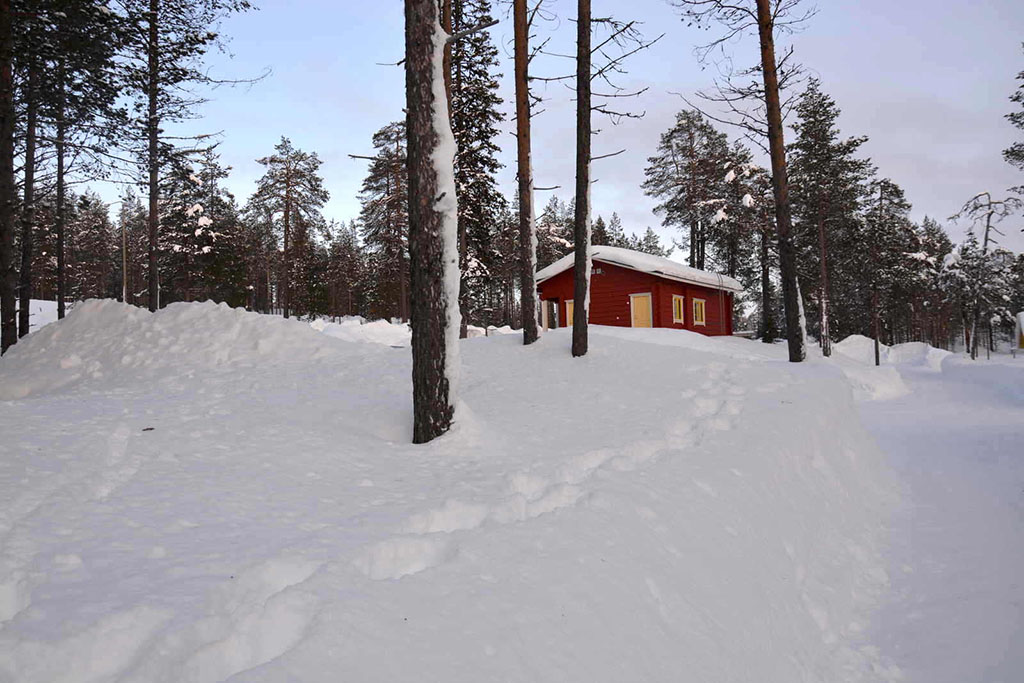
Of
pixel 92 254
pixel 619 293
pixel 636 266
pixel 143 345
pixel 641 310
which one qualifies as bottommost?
pixel 143 345

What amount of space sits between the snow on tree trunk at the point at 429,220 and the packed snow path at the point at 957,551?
13.1ft

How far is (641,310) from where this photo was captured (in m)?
22.0

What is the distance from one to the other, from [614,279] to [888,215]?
1726 centimetres

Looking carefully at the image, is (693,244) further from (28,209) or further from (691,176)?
(28,209)

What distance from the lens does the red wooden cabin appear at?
2166 cm


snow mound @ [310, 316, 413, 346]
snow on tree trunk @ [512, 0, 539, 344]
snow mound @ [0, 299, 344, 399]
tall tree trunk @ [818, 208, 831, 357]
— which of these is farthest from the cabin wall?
snow mound @ [0, 299, 344, 399]

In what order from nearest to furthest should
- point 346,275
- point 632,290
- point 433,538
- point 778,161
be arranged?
point 433,538 → point 778,161 → point 632,290 → point 346,275

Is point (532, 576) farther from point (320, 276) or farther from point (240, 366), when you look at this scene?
point (320, 276)

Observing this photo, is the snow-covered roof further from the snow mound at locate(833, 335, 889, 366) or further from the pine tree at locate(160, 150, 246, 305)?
the pine tree at locate(160, 150, 246, 305)

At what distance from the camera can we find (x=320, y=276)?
46625mm

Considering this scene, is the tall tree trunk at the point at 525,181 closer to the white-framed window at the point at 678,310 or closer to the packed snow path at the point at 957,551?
the packed snow path at the point at 957,551

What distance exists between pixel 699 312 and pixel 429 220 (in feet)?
73.4

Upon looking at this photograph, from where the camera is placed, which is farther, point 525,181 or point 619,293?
point 619,293

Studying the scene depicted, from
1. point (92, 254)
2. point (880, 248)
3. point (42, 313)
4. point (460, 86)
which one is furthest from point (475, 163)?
point (92, 254)
